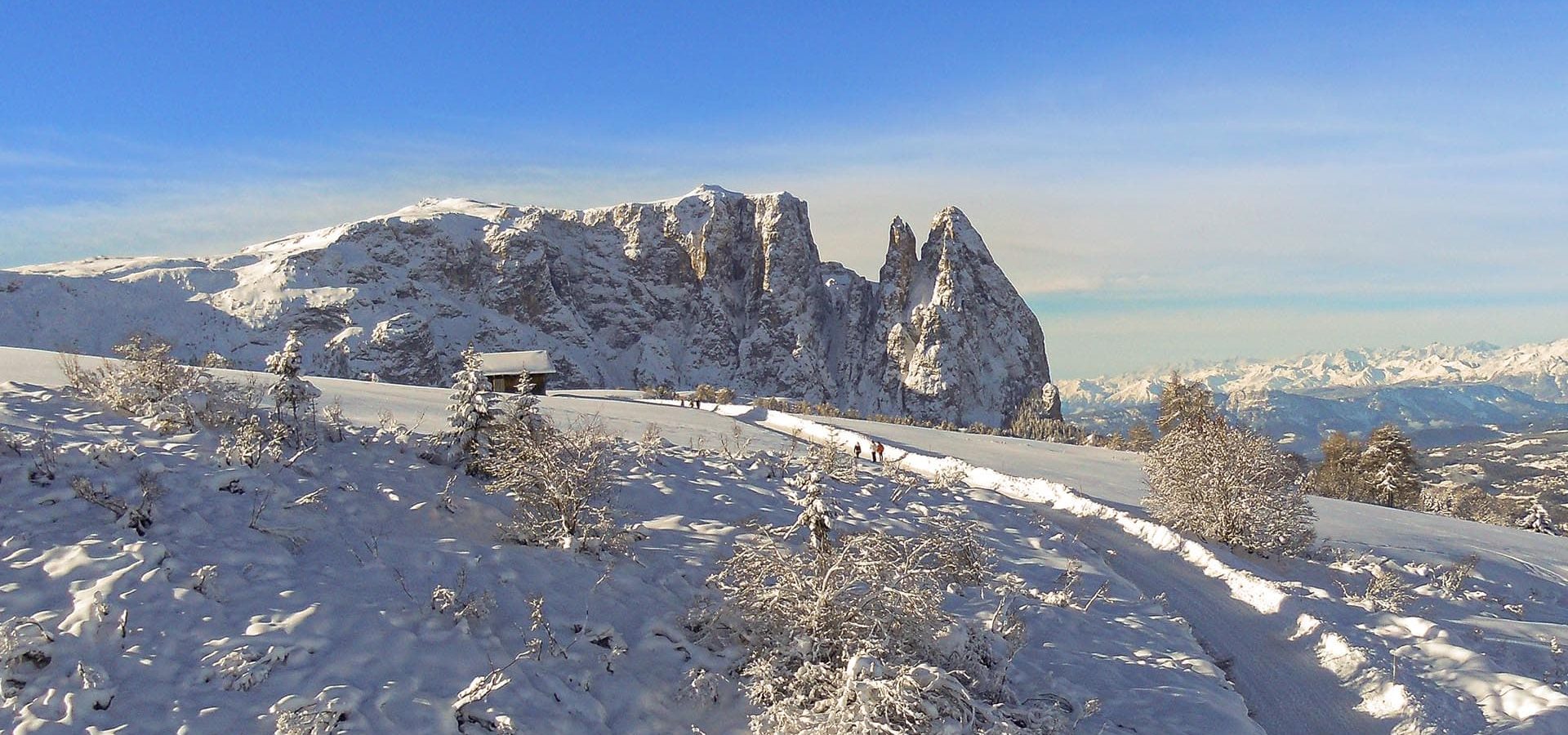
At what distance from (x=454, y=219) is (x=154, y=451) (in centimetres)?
13987

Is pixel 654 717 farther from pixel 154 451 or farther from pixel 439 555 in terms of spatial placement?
pixel 154 451

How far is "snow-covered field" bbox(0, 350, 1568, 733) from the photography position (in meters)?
6.35

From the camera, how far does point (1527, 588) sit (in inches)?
707

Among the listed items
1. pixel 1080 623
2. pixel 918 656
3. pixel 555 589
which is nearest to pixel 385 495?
pixel 555 589

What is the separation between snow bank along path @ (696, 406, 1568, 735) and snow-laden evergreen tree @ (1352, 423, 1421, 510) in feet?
96.1

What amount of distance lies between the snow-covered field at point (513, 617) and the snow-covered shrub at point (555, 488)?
36cm

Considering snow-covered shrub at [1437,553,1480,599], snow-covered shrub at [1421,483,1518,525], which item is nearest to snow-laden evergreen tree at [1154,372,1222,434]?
snow-covered shrub at [1421,483,1518,525]

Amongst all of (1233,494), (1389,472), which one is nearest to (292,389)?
(1233,494)

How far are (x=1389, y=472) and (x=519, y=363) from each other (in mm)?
53962

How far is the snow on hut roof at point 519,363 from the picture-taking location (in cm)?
5294

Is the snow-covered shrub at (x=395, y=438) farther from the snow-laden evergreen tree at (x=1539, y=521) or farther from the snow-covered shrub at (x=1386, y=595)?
the snow-laden evergreen tree at (x=1539, y=521)

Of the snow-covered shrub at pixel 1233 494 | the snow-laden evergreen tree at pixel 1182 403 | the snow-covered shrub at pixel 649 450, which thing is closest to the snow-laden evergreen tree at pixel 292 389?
the snow-covered shrub at pixel 649 450

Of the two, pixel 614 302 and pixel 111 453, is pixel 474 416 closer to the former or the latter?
pixel 111 453

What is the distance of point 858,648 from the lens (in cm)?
693
